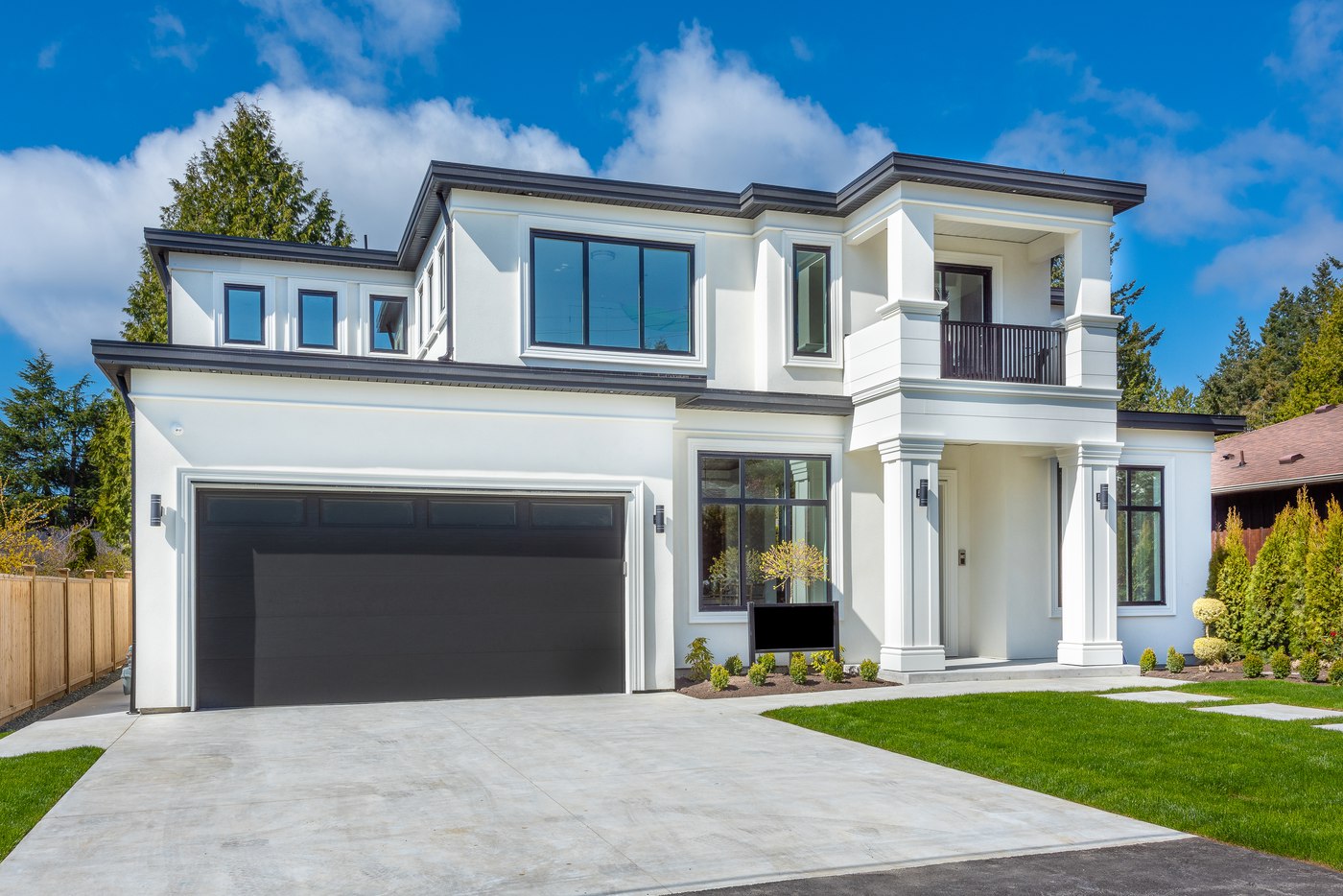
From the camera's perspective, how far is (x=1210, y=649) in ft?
51.2

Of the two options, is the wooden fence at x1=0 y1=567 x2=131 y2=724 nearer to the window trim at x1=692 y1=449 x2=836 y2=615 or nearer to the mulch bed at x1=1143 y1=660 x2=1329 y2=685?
the window trim at x1=692 y1=449 x2=836 y2=615

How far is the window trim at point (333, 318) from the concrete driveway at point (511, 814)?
31.0ft

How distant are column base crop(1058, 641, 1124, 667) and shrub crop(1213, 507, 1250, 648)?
2.02 meters

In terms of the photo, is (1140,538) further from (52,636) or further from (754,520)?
(52,636)

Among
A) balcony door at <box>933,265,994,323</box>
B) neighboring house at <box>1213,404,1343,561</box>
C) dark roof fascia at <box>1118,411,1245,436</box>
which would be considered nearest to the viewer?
dark roof fascia at <box>1118,411,1245,436</box>

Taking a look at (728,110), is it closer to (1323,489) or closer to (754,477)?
(754,477)

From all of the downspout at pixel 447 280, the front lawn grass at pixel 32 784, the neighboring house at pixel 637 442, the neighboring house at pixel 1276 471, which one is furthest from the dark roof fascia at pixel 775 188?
the front lawn grass at pixel 32 784

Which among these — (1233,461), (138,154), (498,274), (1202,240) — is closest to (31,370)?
(138,154)

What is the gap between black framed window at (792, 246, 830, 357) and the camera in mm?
16500

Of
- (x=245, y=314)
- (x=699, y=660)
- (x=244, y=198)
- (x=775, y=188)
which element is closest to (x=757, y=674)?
(x=699, y=660)

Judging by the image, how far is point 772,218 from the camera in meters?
16.3

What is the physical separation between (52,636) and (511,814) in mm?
9359

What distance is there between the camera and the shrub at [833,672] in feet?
46.4

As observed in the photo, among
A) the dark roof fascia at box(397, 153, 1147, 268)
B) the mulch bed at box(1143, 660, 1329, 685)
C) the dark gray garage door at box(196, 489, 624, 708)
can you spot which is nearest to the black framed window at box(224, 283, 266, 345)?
the dark roof fascia at box(397, 153, 1147, 268)
